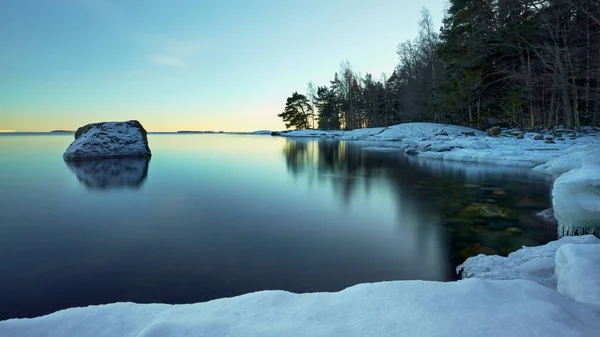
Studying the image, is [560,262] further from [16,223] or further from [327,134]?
[327,134]

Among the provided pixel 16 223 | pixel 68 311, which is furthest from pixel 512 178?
pixel 16 223

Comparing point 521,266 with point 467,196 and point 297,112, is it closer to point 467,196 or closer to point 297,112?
point 467,196

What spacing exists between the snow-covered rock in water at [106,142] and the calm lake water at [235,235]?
20.7 feet

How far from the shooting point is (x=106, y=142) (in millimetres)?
16766

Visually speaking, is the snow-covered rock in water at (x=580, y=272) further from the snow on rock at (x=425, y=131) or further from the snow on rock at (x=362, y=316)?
the snow on rock at (x=425, y=131)

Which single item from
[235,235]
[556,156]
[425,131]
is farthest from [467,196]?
[425,131]

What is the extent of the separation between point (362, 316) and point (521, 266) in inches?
98.8

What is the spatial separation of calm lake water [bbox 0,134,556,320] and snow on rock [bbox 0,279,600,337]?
1.23 meters

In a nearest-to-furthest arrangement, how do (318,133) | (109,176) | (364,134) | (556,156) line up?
(109,176)
(556,156)
(364,134)
(318,133)

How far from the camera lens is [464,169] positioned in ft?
43.7

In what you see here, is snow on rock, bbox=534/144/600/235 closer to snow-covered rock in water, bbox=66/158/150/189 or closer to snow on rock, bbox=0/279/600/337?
snow on rock, bbox=0/279/600/337

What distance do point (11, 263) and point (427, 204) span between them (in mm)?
7759

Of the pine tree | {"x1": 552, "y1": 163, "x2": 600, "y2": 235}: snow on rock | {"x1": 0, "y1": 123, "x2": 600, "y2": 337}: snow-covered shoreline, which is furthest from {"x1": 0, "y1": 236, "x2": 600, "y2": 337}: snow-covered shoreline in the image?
the pine tree

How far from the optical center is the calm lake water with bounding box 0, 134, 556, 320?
3451 millimetres
